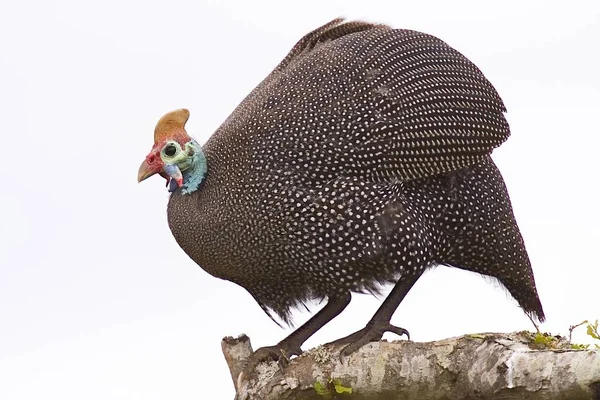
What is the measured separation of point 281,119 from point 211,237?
0.71 meters

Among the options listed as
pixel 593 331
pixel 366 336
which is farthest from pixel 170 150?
pixel 593 331

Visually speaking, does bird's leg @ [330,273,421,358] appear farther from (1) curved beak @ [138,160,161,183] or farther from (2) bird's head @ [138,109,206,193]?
(1) curved beak @ [138,160,161,183]

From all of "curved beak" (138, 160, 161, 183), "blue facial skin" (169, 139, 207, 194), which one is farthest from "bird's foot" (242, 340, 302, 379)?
"curved beak" (138, 160, 161, 183)

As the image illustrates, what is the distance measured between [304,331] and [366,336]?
26.2 inches

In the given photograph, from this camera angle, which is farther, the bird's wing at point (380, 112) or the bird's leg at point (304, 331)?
the bird's leg at point (304, 331)

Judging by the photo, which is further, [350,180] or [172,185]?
[172,185]

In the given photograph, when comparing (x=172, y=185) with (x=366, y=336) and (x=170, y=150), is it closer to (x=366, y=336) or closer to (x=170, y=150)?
(x=170, y=150)

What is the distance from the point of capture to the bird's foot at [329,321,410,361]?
6137mm

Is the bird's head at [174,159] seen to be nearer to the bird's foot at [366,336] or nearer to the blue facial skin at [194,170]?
the blue facial skin at [194,170]

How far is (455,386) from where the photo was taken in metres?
5.75

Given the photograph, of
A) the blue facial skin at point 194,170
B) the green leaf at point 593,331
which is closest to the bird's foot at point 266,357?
the blue facial skin at point 194,170

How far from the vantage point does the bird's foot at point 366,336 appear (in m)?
6.14

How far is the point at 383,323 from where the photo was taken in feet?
20.9

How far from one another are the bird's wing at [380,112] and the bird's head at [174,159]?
1.24 feet
